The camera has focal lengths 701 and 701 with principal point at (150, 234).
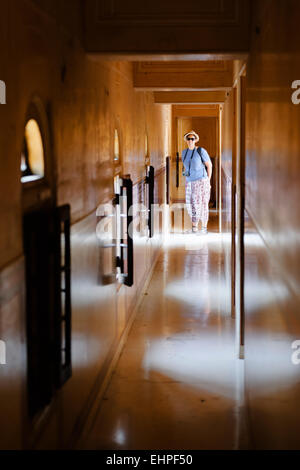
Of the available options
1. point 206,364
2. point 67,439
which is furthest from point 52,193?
point 206,364

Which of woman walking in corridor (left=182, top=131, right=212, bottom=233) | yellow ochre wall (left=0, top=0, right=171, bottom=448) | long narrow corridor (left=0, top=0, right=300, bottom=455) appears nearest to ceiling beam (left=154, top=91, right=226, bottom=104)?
long narrow corridor (left=0, top=0, right=300, bottom=455)

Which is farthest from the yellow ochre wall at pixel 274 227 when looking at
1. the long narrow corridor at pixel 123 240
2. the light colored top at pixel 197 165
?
the light colored top at pixel 197 165

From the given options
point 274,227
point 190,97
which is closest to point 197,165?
point 190,97

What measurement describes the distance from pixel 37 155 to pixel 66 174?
46 centimetres

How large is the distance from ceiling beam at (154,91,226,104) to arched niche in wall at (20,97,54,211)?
610 cm

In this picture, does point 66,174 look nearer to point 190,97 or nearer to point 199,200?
point 190,97

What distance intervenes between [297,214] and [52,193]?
4.51 feet

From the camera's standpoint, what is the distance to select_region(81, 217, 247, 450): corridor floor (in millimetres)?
4027

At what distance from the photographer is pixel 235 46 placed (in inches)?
160

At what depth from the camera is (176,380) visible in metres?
4.97
